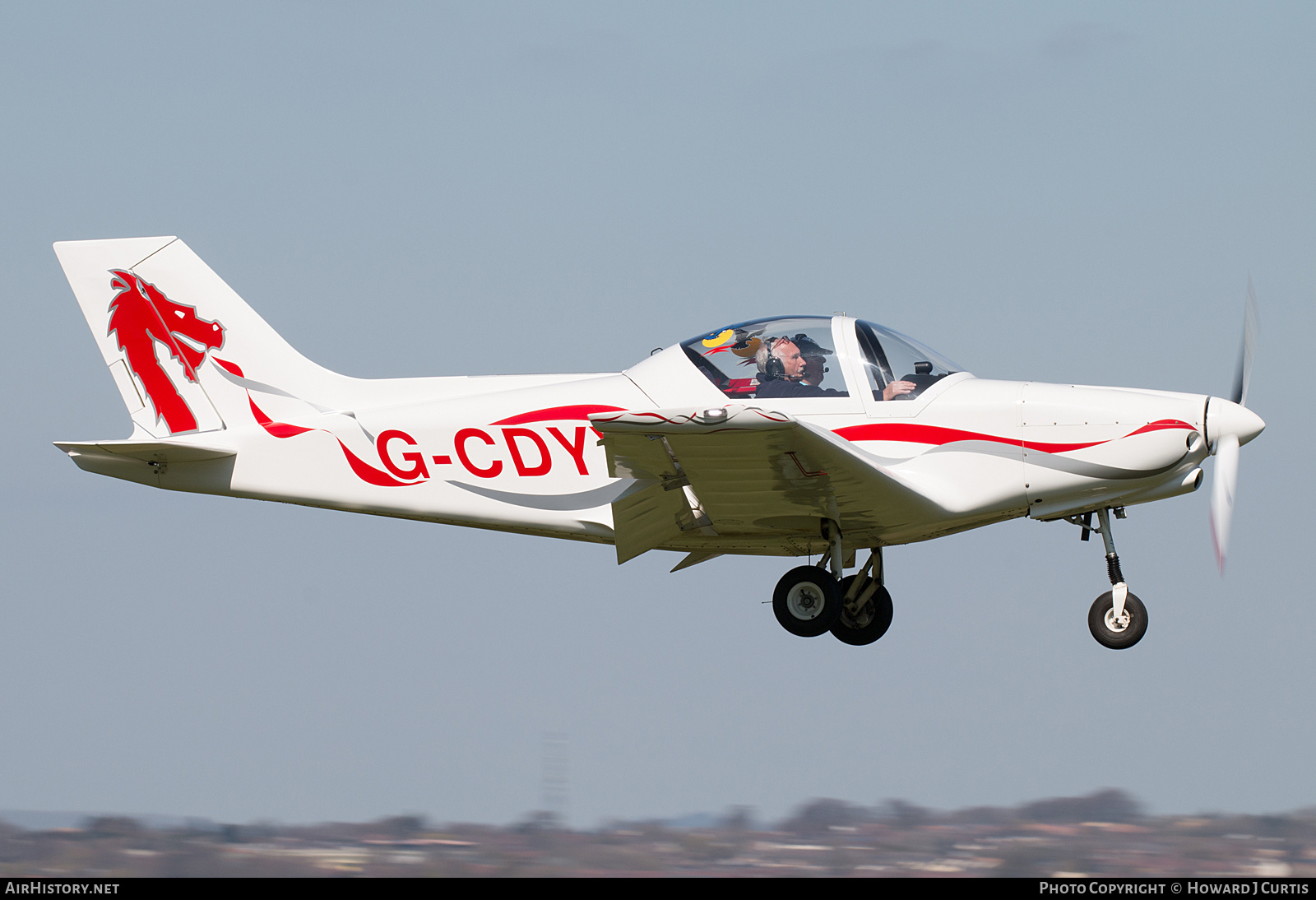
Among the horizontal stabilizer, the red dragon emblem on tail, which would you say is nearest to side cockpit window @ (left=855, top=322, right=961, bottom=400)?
the horizontal stabilizer

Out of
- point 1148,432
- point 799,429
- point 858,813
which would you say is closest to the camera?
point 799,429

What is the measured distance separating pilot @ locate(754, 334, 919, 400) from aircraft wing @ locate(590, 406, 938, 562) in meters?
0.38

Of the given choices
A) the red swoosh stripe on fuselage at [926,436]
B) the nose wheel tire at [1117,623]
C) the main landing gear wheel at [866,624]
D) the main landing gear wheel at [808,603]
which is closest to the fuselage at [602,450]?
the red swoosh stripe on fuselage at [926,436]

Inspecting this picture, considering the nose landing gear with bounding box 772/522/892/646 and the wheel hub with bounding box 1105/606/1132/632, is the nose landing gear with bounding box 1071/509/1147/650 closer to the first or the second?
the wheel hub with bounding box 1105/606/1132/632

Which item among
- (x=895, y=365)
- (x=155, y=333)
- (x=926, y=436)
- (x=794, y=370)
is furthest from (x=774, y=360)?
(x=155, y=333)

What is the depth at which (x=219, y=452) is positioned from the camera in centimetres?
1186

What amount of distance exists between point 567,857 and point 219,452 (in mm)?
10075

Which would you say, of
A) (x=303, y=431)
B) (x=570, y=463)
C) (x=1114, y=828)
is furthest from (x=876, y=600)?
(x=1114, y=828)

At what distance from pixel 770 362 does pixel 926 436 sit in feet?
4.38

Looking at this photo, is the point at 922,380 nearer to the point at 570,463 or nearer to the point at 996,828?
the point at 570,463

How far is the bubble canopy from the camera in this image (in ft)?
34.1

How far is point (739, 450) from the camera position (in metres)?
9.30

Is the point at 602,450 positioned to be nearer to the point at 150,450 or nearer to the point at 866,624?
the point at 866,624

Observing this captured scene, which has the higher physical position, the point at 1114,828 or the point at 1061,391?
the point at 1061,391
